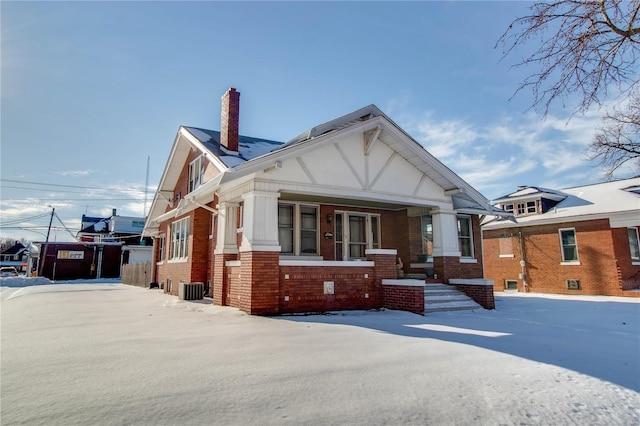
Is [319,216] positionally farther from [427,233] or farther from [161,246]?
[161,246]

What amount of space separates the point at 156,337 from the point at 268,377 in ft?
9.70

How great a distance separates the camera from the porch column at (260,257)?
28.3 feet

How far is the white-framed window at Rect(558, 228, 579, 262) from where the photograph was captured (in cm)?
1825

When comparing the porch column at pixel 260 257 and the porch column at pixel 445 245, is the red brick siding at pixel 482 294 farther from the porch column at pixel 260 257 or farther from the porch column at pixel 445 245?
the porch column at pixel 260 257

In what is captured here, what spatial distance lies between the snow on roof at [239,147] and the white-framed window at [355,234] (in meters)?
3.57

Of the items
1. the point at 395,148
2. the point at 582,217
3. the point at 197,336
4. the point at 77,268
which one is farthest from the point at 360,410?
the point at 77,268

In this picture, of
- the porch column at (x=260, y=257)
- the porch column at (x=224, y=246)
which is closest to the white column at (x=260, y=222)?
the porch column at (x=260, y=257)

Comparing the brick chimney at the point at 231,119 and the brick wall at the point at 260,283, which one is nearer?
the brick wall at the point at 260,283

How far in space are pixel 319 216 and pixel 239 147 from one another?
154 inches

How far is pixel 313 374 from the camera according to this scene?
3967 millimetres

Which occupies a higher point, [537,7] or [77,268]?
[537,7]

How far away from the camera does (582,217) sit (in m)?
17.8

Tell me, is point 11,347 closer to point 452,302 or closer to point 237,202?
point 237,202

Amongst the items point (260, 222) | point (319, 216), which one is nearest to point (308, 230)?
point (319, 216)
